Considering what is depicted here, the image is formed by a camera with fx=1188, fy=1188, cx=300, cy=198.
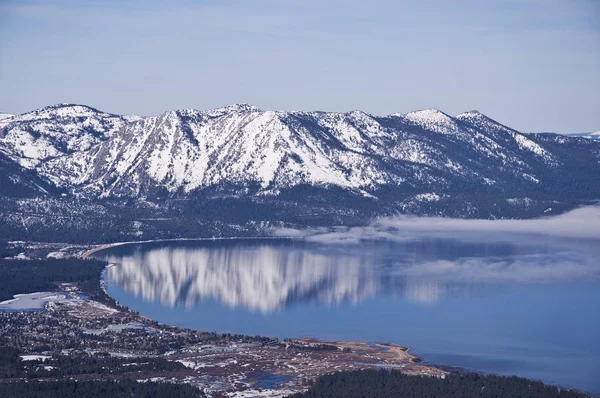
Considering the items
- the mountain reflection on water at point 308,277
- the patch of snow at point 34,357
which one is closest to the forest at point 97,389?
the patch of snow at point 34,357

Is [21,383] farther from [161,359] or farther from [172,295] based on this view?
[172,295]

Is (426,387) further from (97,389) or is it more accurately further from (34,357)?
(34,357)

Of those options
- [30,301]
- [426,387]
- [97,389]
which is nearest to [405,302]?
[30,301]

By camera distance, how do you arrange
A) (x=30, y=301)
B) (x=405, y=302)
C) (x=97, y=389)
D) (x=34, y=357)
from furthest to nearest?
1. (x=405, y=302)
2. (x=30, y=301)
3. (x=34, y=357)
4. (x=97, y=389)

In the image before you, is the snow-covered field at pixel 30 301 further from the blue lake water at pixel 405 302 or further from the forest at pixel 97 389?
the forest at pixel 97 389

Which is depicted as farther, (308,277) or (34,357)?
(308,277)

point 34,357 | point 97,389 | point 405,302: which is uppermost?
point 405,302

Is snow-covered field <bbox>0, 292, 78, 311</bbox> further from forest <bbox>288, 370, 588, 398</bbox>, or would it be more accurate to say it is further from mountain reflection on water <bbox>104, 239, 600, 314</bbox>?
forest <bbox>288, 370, 588, 398</bbox>
